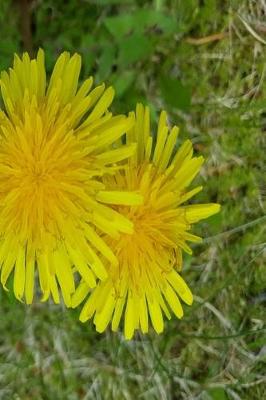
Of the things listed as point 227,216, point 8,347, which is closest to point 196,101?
point 227,216

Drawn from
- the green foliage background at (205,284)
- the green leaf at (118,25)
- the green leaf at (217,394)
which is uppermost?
the green leaf at (118,25)

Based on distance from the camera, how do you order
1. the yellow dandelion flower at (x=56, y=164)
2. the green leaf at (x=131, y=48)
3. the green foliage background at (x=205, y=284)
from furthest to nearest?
the green foliage background at (x=205, y=284)
the green leaf at (x=131, y=48)
the yellow dandelion flower at (x=56, y=164)

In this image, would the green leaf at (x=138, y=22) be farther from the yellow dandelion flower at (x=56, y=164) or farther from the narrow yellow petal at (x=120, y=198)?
the narrow yellow petal at (x=120, y=198)

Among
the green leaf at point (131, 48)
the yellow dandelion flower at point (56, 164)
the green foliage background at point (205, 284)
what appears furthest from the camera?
the green foliage background at point (205, 284)

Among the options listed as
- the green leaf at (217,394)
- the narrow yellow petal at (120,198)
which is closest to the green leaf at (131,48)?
the narrow yellow petal at (120,198)

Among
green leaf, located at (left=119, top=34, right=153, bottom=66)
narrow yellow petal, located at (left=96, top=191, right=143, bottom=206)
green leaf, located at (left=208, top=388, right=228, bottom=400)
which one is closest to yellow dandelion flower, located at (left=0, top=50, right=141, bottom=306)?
narrow yellow petal, located at (left=96, top=191, right=143, bottom=206)
